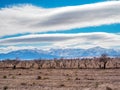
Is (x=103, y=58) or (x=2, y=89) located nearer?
(x=2, y=89)

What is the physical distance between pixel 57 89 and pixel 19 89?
13.8ft

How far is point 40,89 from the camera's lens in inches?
1425

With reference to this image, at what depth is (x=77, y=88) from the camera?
36.6 meters

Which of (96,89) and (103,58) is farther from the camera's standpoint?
(103,58)

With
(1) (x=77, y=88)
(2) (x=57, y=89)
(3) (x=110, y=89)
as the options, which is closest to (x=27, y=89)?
(2) (x=57, y=89)

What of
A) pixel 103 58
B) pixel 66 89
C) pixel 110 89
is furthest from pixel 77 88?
pixel 103 58

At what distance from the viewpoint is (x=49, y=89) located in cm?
3606

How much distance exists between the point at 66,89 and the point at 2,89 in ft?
22.9

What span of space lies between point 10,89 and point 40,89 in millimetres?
3297

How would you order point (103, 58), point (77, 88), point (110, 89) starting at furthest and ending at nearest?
point (103, 58)
point (77, 88)
point (110, 89)

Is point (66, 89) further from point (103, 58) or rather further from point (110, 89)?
point (103, 58)

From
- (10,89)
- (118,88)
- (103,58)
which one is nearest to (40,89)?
(10,89)

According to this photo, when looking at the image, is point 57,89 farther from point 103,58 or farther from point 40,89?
point 103,58

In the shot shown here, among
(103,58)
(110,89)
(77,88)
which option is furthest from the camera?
(103,58)
